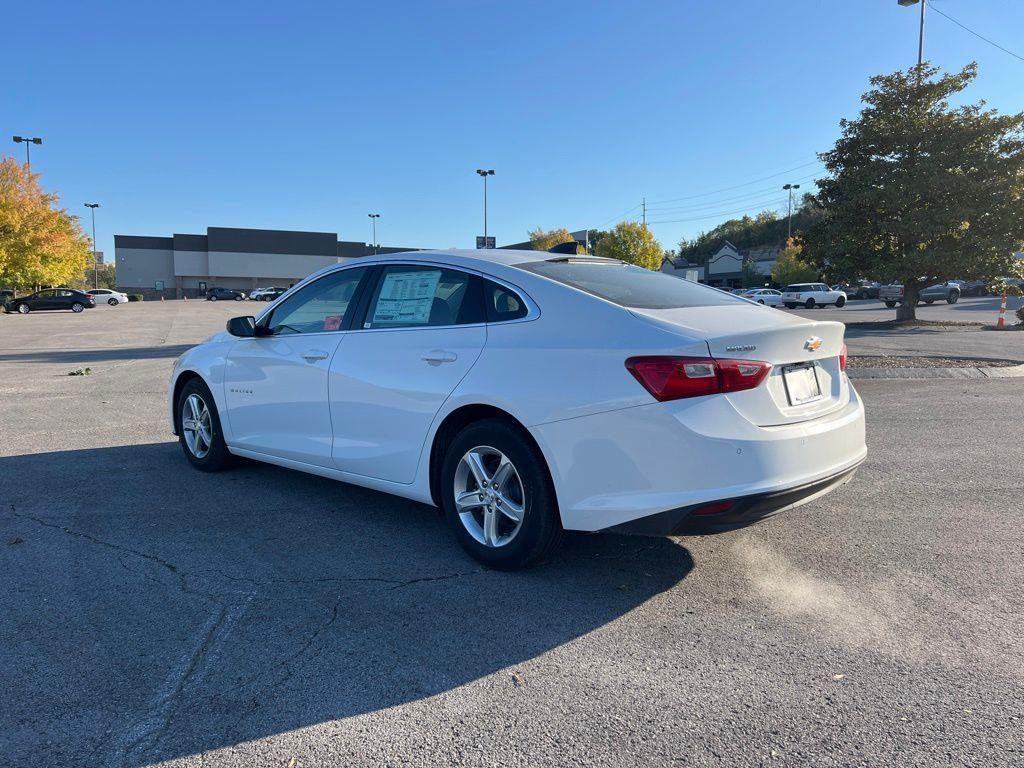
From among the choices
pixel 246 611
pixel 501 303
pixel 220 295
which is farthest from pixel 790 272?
pixel 246 611

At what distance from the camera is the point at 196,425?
5.95 metres

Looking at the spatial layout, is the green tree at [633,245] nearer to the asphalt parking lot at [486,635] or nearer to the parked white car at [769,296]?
the parked white car at [769,296]

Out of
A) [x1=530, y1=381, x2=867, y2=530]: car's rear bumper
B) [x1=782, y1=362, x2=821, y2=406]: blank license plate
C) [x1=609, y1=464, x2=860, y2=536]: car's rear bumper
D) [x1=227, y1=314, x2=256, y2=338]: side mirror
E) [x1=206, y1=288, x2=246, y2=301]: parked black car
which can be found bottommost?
[x1=609, y1=464, x2=860, y2=536]: car's rear bumper

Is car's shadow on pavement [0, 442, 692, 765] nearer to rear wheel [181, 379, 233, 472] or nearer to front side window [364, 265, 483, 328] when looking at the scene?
rear wheel [181, 379, 233, 472]

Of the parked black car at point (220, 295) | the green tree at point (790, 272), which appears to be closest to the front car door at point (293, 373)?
the green tree at point (790, 272)

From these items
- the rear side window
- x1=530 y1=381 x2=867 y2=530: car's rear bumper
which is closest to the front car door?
the rear side window

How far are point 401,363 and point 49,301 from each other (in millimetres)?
55135

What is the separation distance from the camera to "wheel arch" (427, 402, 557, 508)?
3.69m

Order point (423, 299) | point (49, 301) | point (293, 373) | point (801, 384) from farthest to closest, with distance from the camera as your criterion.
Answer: point (49, 301) < point (293, 373) < point (423, 299) < point (801, 384)

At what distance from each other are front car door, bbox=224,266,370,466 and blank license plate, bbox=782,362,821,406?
8.79ft

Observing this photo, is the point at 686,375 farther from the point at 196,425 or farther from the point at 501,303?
the point at 196,425

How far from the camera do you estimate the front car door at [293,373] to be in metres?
4.77

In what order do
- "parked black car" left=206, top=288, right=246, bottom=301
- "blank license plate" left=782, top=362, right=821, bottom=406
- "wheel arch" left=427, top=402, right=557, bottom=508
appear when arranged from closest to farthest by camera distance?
"blank license plate" left=782, top=362, right=821, bottom=406, "wheel arch" left=427, top=402, right=557, bottom=508, "parked black car" left=206, top=288, right=246, bottom=301

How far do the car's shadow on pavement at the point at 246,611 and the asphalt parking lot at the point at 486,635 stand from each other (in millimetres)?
13
